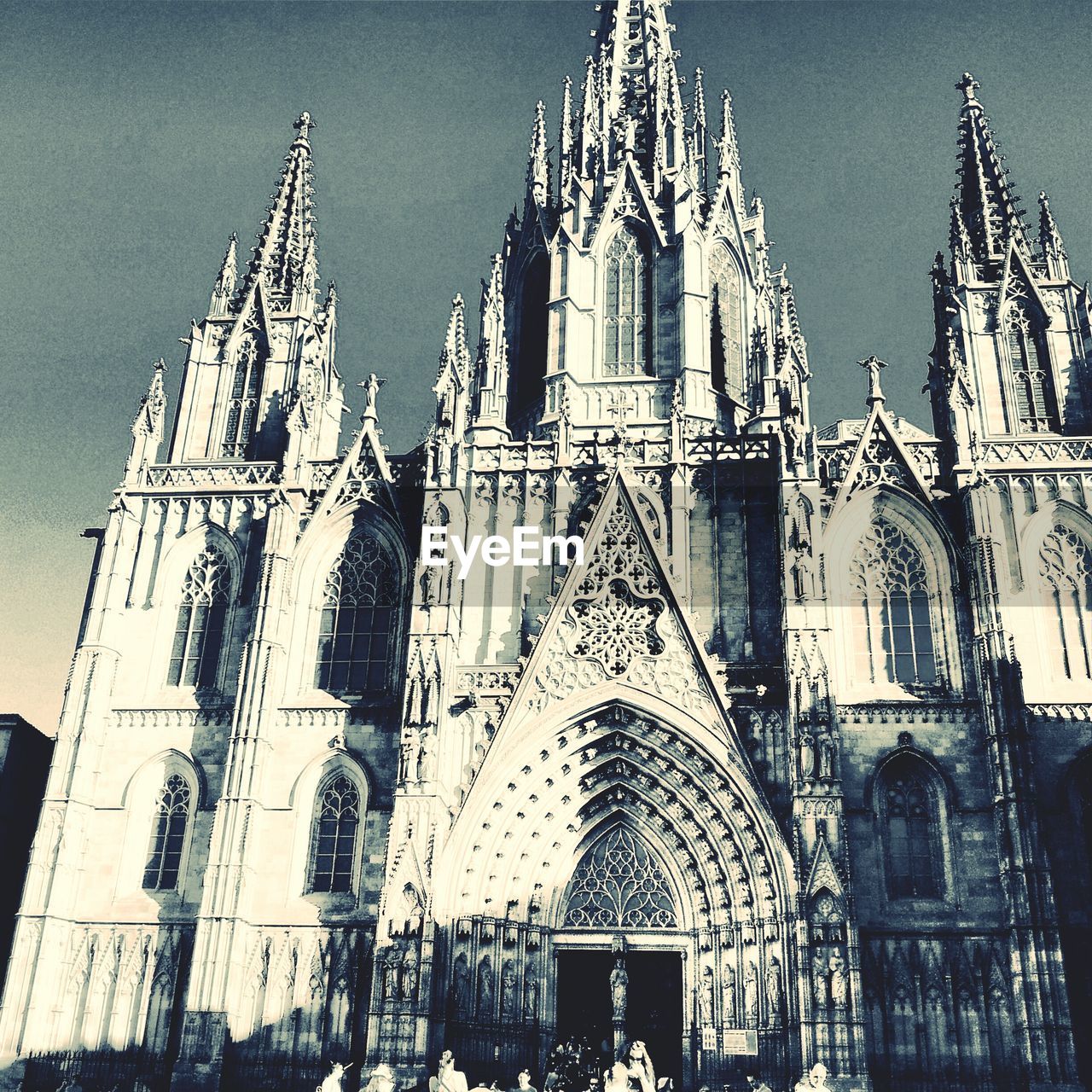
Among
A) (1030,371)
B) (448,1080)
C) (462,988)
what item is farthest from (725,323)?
(448,1080)

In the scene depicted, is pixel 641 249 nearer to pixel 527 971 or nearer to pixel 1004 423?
pixel 1004 423

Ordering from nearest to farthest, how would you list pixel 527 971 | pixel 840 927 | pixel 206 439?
pixel 840 927 < pixel 527 971 < pixel 206 439

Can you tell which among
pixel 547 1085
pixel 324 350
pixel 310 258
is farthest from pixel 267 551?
pixel 547 1085

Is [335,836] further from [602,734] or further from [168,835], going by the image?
[602,734]

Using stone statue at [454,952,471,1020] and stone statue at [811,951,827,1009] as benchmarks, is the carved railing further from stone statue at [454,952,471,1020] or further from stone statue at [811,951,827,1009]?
stone statue at [811,951,827,1009]

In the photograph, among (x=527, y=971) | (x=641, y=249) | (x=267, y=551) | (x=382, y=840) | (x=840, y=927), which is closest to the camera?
(x=840, y=927)

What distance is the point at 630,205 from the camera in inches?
1564

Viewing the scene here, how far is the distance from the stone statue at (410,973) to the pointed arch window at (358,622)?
748cm

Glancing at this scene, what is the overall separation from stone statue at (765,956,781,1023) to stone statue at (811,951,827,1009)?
1.11m

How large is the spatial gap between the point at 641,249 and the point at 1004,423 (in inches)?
507

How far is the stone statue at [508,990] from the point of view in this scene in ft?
88.2

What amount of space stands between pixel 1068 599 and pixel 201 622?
23106mm

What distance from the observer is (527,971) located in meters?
27.5

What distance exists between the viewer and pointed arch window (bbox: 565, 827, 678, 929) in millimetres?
28375
